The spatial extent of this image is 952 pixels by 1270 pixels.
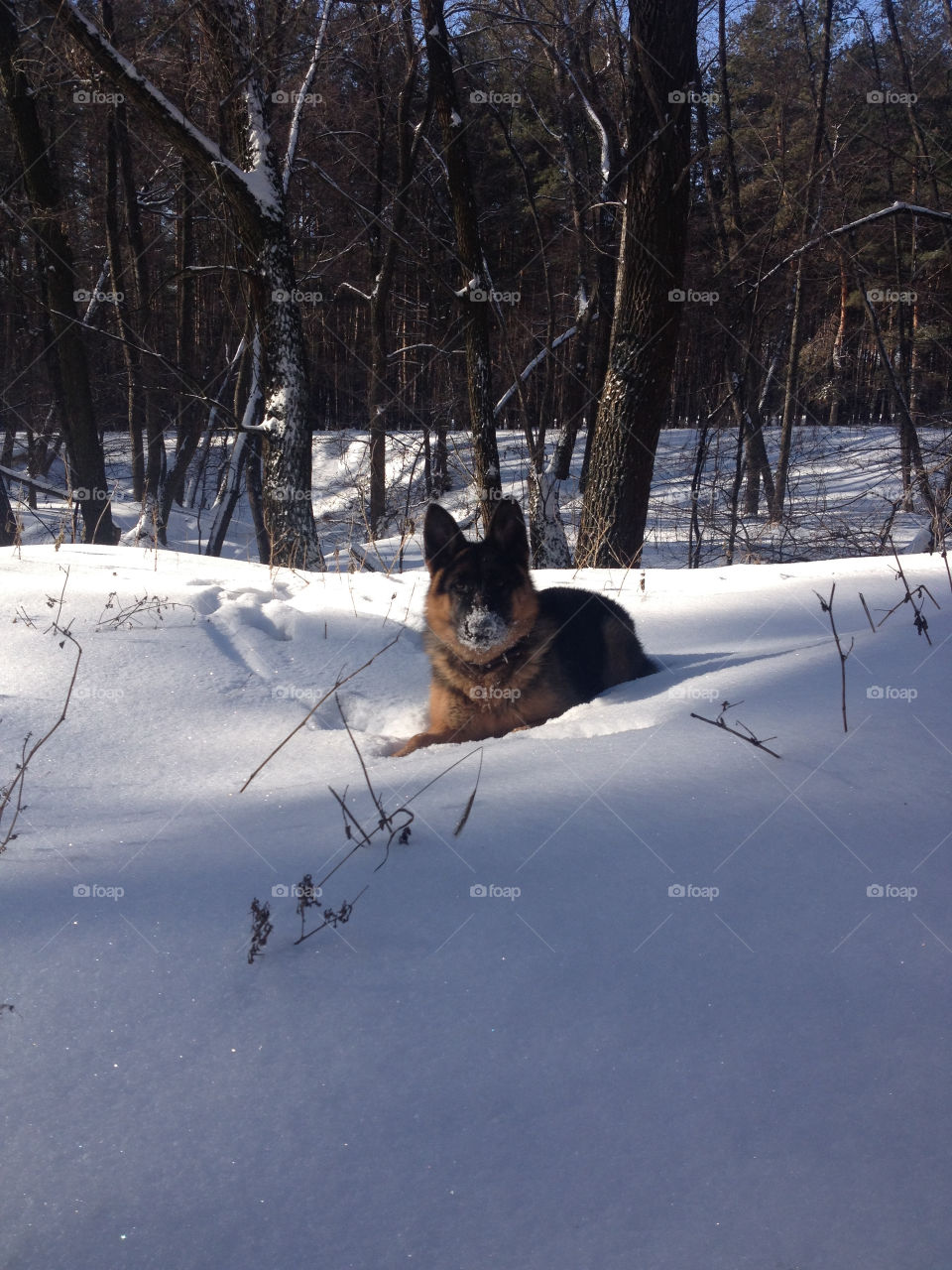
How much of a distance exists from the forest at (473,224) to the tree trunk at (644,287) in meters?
0.03

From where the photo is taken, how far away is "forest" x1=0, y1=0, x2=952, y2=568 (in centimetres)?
854

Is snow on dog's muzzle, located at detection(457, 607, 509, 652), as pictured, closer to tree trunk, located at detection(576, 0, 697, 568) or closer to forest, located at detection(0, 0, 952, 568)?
forest, located at detection(0, 0, 952, 568)

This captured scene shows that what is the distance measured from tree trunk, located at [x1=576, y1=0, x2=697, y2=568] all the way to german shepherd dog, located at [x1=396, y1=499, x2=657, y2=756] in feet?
10.5

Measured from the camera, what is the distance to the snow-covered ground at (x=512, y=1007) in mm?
1168

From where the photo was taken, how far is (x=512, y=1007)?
1.52 metres

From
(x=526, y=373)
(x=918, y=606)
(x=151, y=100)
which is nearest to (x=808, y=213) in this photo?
(x=526, y=373)

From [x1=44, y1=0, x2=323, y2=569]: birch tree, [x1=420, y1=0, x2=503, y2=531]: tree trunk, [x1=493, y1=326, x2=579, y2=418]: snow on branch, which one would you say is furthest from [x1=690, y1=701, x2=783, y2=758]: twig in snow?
[x1=420, y1=0, x2=503, y2=531]: tree trunk

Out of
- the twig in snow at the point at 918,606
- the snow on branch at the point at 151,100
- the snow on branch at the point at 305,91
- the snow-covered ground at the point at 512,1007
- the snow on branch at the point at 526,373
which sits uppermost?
the snow on branch at the point at 305,91

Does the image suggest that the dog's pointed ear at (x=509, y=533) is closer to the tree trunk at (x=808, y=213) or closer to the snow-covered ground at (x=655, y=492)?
the tree trunk at (x=808, y=213)

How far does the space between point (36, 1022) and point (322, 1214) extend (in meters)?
0.66

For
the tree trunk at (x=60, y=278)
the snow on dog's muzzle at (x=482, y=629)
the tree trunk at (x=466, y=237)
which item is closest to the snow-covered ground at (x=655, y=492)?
the tree trunk at (x=60, y=278)

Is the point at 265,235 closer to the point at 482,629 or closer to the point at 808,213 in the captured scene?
the point at 482,629

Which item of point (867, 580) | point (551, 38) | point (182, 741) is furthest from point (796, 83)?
point (182, 741)

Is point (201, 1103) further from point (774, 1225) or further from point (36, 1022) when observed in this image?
point (774, 1225)
